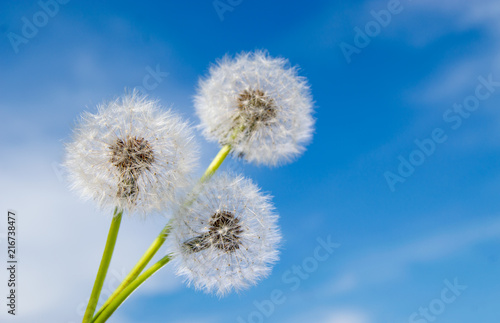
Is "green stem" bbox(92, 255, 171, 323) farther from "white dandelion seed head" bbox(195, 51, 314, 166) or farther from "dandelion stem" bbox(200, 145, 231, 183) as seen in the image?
"white dandelion seed head" bbox(195, 51, 314, 166)

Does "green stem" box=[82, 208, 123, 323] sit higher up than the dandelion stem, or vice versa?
the dandelion stem

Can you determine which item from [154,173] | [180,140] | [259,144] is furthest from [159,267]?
[259,144]

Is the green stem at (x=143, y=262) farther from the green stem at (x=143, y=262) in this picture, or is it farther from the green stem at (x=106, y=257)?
the green stem at (x=106, y=257)

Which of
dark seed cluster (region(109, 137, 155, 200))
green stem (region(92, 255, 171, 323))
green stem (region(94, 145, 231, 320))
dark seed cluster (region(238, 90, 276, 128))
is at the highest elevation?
dark seed cluster (region(238, 90, 276, 128))

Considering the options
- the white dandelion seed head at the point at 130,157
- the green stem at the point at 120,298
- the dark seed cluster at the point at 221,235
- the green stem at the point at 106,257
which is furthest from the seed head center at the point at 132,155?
the green stem at the point at 120,298

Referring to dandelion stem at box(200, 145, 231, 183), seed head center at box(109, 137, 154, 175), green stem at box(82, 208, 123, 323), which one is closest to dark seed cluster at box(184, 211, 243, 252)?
dandelion stem at box(200, 145, 231, 183)

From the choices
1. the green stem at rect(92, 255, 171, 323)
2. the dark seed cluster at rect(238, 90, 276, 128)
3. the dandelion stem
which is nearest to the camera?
the green stem at rect(92, 255, 171, 323)

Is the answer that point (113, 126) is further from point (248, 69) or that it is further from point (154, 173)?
point (248, 69)
